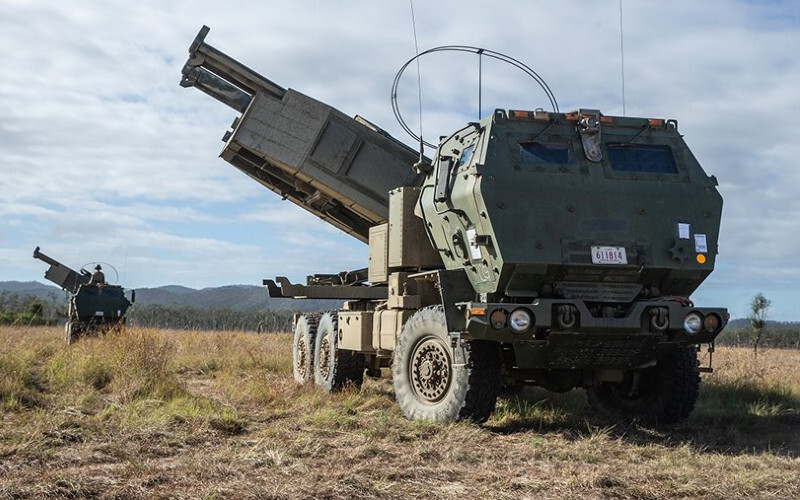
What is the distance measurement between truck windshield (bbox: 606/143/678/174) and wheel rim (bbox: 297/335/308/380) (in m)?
5.99

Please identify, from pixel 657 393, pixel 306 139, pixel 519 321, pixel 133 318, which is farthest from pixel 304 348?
pixel 133 318

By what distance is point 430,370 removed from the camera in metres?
8.27

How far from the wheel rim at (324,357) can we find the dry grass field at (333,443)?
79 cm

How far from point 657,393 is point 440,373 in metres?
2.25

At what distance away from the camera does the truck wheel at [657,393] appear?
8.50 meters

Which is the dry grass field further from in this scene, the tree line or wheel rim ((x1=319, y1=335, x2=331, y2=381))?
the tree line

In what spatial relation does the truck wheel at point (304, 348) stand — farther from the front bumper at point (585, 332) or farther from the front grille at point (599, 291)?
the front grille at point (599, 291)

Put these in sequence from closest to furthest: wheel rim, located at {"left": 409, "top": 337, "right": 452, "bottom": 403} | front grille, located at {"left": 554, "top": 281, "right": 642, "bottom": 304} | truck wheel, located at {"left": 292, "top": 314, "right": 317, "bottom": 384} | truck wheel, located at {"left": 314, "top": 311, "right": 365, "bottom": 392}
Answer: front grille, located at {"left": 554, "top": 281, "right": 642, "bottom": 304}, wheel rim, located at {"left": 409, "top": 337, "right": 452, "bottom": 403}, truck wheel, located at {"left": 314, "top": 311, "right": 365, "bottom": 392}, truck wheel, located at {"left": 292, "top": 314, "right": 317, "bottom": 384}

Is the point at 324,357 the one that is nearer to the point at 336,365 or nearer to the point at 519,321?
the point at 336,365

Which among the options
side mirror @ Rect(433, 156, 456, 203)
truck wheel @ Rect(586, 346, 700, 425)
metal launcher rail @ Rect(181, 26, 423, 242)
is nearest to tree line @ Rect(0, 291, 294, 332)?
metal launcher rail @ Rect(181, 26, 423, 242)

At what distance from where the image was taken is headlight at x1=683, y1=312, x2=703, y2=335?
7.78 m

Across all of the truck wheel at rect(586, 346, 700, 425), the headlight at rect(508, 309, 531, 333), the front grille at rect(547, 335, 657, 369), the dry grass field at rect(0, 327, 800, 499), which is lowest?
the dry grass field at rect(0, 327, 800, 499)

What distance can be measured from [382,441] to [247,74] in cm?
568

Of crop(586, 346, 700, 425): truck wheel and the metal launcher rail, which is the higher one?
the metal launcher rail
